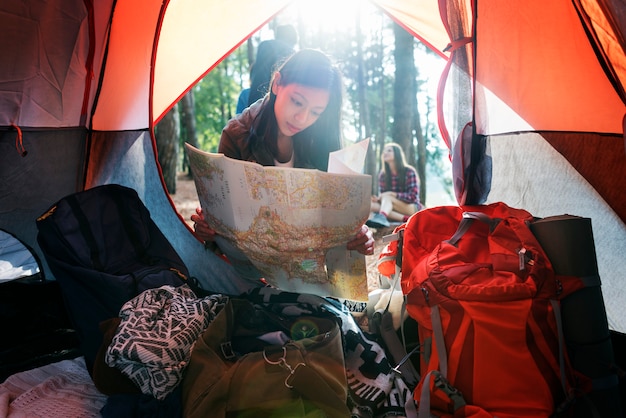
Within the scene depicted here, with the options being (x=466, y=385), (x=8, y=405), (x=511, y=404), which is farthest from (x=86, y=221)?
(x=511, y=404)

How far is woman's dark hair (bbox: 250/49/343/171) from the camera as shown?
169 cm

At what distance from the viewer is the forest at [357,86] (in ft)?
19.8

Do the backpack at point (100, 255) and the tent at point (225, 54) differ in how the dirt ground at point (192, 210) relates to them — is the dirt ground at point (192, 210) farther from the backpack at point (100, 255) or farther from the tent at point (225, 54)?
the backpack at point (100, 255)

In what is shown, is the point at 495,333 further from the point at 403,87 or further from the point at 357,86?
the point at 357,86

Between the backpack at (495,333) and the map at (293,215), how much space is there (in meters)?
0.28

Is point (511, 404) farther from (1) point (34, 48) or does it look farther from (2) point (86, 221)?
(1) point (34, 48)

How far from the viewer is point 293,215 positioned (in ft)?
4.72

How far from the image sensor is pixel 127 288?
1510mm

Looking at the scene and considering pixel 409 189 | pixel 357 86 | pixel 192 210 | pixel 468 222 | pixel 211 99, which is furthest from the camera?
pixel 357 86

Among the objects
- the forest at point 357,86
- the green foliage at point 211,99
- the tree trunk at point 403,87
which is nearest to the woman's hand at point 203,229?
the forest at point 357,86

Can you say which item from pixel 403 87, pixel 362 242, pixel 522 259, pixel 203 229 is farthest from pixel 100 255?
pixel 403 87

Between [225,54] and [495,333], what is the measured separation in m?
1.88

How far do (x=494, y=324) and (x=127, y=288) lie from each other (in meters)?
1.10

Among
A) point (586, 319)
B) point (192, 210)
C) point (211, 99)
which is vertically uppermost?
point (211, 99)
